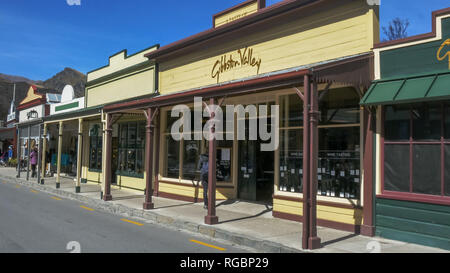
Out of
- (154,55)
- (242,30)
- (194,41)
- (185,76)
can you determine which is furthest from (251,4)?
(154,55)

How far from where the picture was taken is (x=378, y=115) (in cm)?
787

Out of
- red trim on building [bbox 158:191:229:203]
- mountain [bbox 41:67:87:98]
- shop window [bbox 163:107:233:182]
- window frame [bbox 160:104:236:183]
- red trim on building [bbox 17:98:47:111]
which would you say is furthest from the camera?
mountain [bbox 41:67:87:98]

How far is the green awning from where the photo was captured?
21.9 ft

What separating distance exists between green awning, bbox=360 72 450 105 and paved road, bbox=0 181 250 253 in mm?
4030

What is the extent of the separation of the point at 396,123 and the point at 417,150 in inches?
26.5

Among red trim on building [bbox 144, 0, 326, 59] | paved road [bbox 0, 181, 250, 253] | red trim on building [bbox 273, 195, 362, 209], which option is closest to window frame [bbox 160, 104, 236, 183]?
red trim on building [bbox 144, 0, 326, 59]

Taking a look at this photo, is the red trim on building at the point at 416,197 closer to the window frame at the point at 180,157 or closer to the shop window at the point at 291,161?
the shop window at the point at 291,161

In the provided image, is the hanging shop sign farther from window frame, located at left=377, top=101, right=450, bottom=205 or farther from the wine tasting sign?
the wine tasting sign

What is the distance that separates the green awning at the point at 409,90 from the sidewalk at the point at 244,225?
8.99 feet

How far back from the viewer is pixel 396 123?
762 centimetres

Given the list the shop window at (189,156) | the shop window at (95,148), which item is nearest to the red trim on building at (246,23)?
the shop window at (189,156)

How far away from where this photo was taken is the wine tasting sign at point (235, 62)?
11055 mm

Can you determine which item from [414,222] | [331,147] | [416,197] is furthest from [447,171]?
[331,147]
